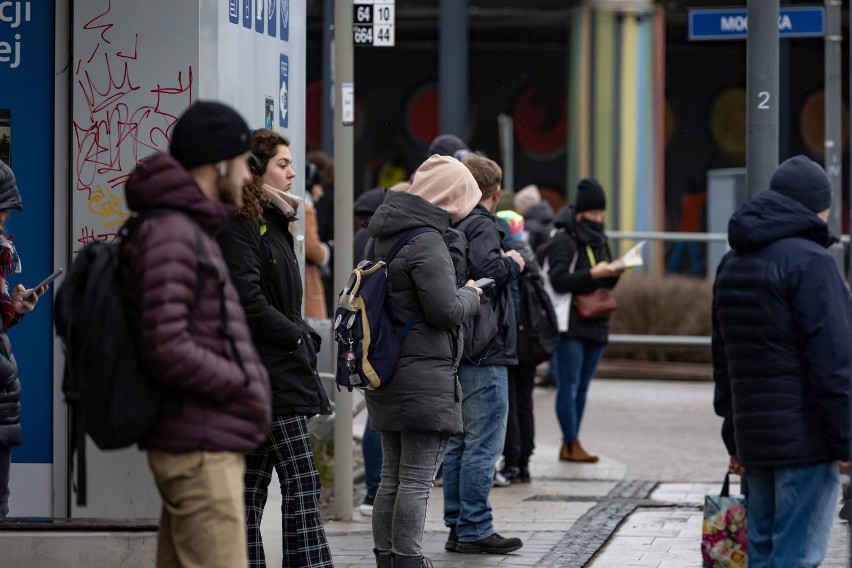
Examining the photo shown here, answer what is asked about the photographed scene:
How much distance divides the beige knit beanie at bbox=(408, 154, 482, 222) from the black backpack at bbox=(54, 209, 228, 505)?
2266mm

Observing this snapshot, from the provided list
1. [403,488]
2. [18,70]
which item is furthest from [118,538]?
[18,70]

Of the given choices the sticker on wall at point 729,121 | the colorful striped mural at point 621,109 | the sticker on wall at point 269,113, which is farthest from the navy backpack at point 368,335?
the sticker on wall at point 729,121

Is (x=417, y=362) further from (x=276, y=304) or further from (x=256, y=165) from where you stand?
(x=256, y=165)

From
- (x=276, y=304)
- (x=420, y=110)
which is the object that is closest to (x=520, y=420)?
(x=276, y=304)

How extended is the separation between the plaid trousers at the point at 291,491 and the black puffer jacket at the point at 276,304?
10cm

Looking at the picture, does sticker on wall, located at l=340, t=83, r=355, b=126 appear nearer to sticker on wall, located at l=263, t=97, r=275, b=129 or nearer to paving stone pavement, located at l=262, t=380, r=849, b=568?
sticker on wall, located at l=263, t=97, r=275, b=129

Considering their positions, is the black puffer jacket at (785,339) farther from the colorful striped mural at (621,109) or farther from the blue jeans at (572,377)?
the colorful striped mural at (621,109)

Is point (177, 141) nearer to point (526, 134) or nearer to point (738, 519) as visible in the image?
point (738, 519)

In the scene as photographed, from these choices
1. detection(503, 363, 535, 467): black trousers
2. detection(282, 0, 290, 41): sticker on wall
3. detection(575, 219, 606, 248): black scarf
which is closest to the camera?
detection(282, 0, 290, 41): sticker on wall

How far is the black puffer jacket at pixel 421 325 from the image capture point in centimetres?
613

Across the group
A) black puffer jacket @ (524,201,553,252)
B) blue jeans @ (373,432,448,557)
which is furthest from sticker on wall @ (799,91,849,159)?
blue jeans @ (373,432,448,557)

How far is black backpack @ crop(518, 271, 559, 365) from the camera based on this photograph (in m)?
9.37

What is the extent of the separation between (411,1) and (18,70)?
19.5m

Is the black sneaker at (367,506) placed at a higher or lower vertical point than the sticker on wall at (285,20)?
lower
